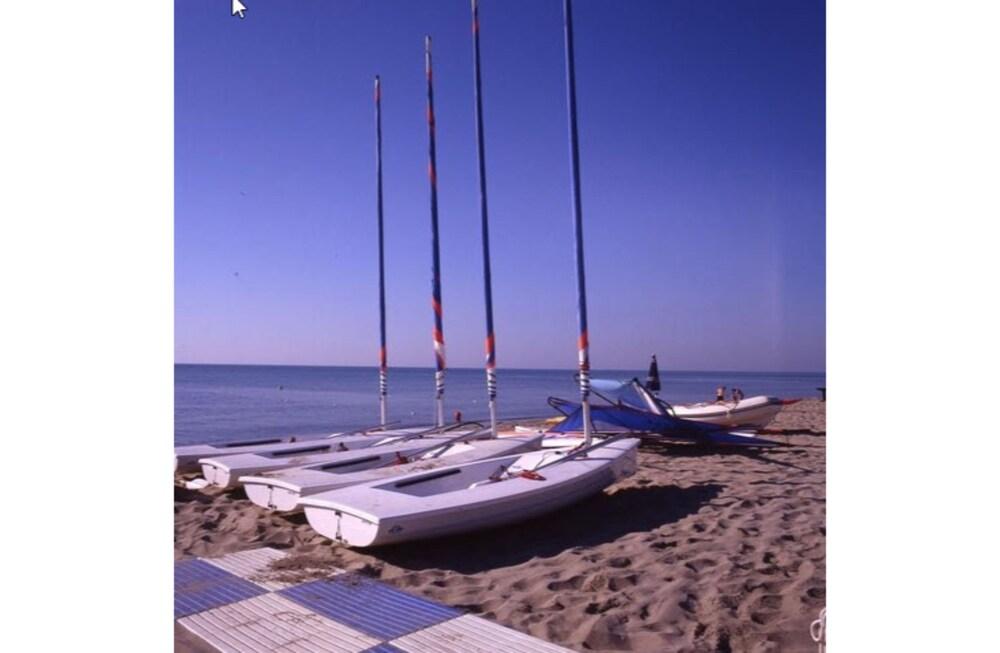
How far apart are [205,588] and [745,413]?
679 cm

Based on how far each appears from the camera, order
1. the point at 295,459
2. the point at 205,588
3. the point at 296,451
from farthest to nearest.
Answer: the point at 296,451 → the point at 295,459 → the point at 205,588

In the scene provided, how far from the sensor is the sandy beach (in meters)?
2.11

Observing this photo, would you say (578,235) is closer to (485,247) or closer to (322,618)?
(485,247)

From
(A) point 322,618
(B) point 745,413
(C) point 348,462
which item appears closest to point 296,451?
(C) point 348,462

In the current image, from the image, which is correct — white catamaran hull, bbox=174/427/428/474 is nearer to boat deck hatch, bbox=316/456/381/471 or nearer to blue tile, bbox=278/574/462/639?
boat deck hatch, bbox=316/456/381/471

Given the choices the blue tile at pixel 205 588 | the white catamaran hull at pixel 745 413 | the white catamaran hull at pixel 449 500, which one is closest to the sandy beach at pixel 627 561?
the white catamaran hull at pixel 449 500

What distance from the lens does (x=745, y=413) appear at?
7.94 meters

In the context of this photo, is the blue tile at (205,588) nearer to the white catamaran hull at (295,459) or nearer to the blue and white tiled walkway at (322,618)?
the blue and white tiled walkway at (322,618)

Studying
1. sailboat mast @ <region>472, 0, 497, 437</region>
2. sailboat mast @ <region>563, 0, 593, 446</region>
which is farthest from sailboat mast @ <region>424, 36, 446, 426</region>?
sailboat mast @ <region>563, 0, 593, 446</region>
